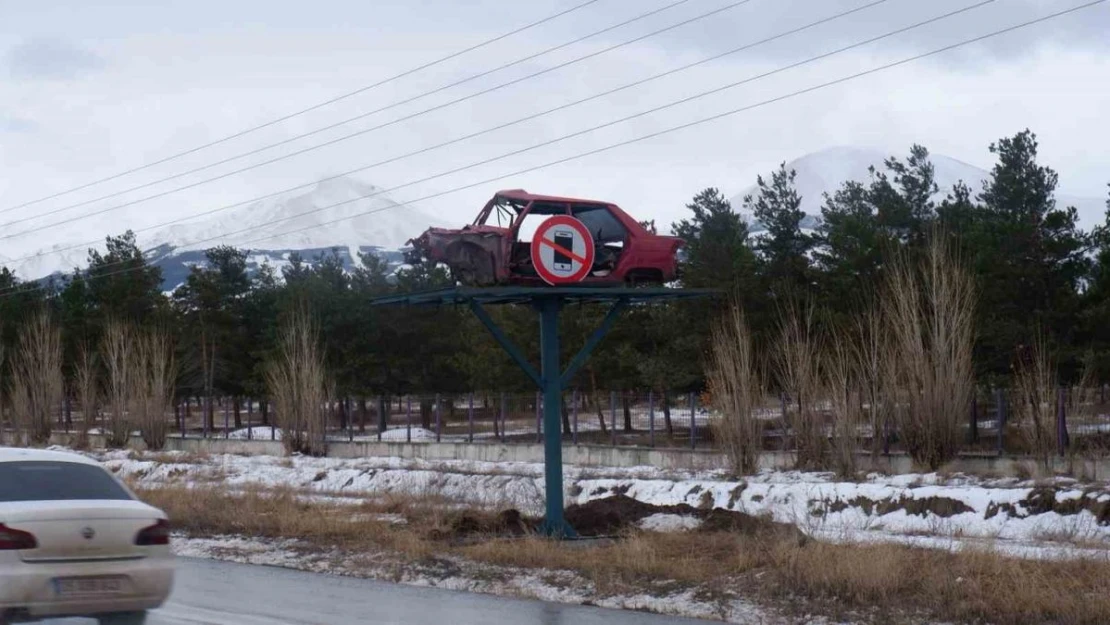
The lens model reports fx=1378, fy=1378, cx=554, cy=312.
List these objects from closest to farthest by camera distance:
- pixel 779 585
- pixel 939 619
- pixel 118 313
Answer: pixel 939 619, pixel 779 585, pixel 118 313

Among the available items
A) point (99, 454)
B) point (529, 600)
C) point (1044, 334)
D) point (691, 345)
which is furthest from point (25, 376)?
point (529, 600)

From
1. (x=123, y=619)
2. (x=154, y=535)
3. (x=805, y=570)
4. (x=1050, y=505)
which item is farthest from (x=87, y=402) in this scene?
(x=805, y=570)

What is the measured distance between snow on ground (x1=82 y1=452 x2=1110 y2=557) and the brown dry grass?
5.63ft

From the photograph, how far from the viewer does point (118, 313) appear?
69625 mm

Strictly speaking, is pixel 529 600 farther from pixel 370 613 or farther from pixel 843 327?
pixel 843 327

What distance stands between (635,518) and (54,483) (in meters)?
9.92

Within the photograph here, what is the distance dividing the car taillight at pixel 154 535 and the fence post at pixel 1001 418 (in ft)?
74.7

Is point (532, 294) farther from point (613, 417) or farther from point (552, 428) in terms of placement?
point (613, 417)

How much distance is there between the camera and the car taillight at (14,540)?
34.1 ft

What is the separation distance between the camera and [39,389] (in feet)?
178

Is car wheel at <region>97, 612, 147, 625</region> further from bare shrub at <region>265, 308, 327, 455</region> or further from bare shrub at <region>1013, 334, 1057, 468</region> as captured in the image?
bare shrub at <region>265, 308, 327, 455</region>

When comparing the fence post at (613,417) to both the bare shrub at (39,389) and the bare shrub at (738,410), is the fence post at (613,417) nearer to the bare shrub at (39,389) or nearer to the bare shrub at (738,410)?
the bare shrub at (738,410)

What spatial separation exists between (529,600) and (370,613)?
1.76 metres

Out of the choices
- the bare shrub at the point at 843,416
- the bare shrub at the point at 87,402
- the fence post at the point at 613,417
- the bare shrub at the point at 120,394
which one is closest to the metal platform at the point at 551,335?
the bare shrub at the point at 843,416
